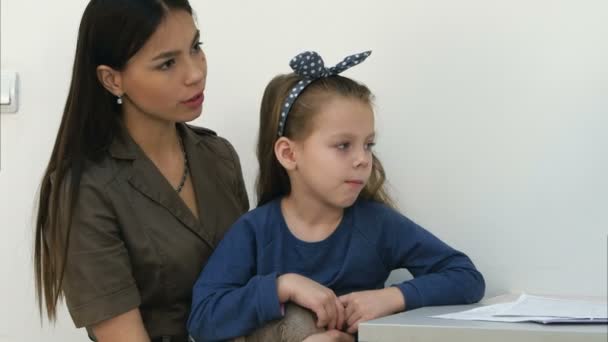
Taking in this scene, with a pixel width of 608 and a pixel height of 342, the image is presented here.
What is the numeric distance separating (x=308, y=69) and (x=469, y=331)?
555mm

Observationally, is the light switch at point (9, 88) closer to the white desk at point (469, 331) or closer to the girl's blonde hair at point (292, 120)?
the girl's blonde hair at point (292, 120)

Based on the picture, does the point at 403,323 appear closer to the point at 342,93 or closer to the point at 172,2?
the point at 342,93

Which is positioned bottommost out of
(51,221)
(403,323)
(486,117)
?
(403,323)

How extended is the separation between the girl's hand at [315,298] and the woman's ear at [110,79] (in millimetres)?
464

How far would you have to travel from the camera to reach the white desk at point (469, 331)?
1.16m

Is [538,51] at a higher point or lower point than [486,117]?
higher

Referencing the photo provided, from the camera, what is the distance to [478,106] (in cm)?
171

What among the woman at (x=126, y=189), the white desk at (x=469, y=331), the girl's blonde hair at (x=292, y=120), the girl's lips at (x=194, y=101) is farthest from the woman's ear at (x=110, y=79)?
the white desk at (x=469, y=331)

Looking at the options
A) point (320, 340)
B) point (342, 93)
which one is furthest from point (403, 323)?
point (342, 93)

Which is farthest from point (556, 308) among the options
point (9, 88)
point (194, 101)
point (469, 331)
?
point (9, 88)

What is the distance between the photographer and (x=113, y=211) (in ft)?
5.08

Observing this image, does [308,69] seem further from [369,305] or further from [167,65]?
[369,305]

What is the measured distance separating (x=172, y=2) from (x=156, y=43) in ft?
0.28

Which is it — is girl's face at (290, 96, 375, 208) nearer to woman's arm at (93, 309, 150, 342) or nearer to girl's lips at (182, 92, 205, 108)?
girl's lips at (182, 92, 205, 108)
